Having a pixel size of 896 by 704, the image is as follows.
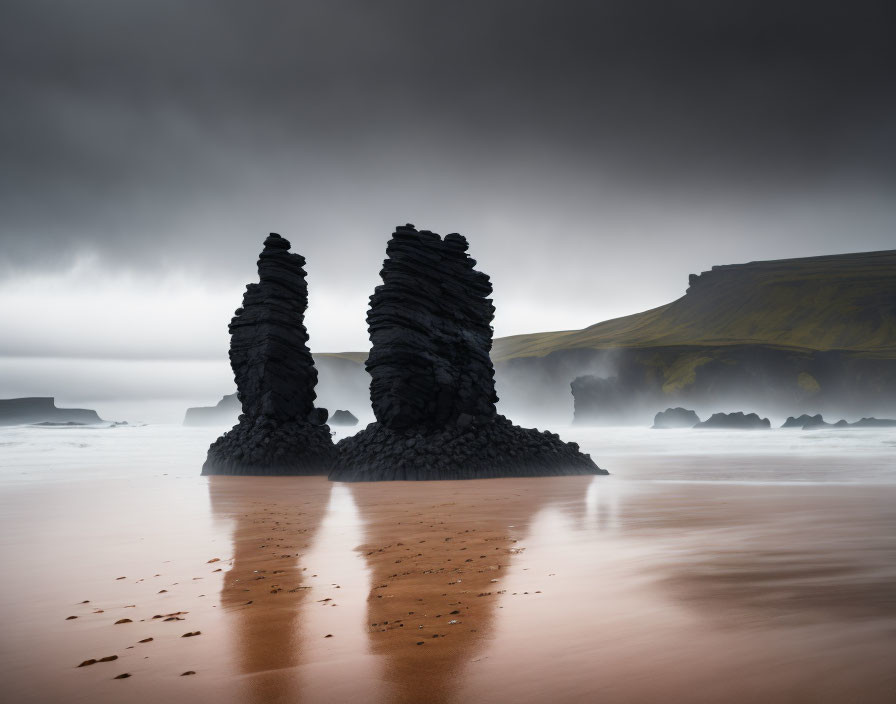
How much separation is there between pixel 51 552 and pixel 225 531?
2156mm

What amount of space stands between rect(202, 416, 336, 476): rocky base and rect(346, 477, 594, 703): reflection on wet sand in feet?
26.5

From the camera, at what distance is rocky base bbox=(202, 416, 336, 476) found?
2175 centimetres

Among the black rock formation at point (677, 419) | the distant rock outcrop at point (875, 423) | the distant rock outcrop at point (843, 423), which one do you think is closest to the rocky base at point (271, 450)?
the distant rock outcrop at point (843, 423)

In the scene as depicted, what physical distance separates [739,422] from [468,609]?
63517 millimetres

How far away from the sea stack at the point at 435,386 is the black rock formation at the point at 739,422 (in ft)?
151

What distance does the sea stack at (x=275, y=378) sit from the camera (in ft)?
72.8

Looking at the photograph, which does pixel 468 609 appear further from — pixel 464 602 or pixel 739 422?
pixel 739 422

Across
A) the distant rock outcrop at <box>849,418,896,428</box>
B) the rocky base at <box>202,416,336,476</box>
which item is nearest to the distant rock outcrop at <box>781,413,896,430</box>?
the distant rock outcrop at <box>849,418,896,428</box>

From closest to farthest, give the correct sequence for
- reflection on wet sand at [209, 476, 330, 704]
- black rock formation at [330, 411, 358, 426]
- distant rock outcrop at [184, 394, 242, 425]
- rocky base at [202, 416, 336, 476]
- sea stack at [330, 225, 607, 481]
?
reflection on wet sand at [209, 476, 330, 704]
sea stack at [330, 225, 607, 481]
rocky base at [202, 416, 336, 476]
black rock formation at [330, 411, 358, 426]
distant rock outcrop at [184, 394, 242, 425]

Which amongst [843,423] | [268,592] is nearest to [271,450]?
[268,592]

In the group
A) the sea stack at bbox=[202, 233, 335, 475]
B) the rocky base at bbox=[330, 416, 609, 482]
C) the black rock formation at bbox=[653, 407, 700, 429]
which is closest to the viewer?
the rocky base at bbox=[330, 416, 609, 482]

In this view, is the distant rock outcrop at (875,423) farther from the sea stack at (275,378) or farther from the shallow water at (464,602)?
the shallow water at (464,602)

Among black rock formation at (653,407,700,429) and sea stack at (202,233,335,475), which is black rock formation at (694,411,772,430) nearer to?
black rock formation at (653,407,700,429)

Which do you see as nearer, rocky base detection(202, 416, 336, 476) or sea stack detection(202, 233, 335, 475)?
rocky base detection(202, 416, 336, 476)
